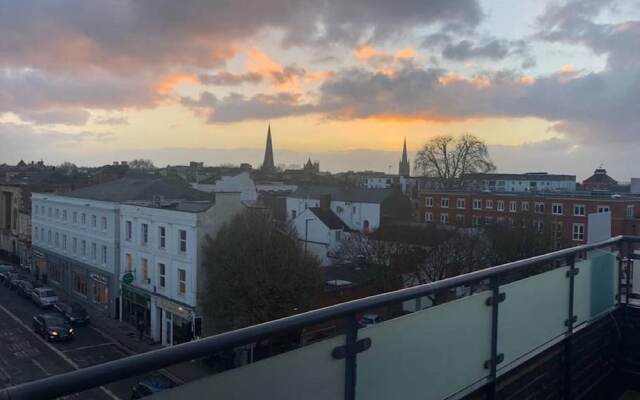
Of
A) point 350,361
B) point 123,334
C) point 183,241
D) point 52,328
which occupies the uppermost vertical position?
point 350,361

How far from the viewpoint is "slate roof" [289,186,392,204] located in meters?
47.2

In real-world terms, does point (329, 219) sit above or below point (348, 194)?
below

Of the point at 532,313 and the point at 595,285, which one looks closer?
the point at 532,313

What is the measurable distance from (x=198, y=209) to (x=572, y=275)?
20930mm

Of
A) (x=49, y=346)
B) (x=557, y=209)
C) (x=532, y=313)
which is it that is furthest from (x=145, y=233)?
(x=557, y=209)

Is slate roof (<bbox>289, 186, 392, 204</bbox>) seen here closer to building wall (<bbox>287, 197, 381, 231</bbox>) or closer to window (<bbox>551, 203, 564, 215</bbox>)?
building wall (<bbox>287, 197, 381, 231</bbox>)

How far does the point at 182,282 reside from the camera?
2397 cm

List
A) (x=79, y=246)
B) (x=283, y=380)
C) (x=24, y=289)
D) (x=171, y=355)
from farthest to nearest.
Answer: (x=79, y=246)
(x=24, y=289)
(x=283, y=380)
(x=171, y=355)

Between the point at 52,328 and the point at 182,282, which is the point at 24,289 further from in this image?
the point at 182,282

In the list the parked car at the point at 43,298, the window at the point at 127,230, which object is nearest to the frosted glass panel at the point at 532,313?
the window at the point at 127,230

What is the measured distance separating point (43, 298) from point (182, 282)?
858 centimetres

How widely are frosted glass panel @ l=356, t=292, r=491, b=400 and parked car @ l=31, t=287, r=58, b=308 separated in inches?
1092

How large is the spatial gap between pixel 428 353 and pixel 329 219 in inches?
1501

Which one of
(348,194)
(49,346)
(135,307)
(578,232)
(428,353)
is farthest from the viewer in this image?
(348,194)
